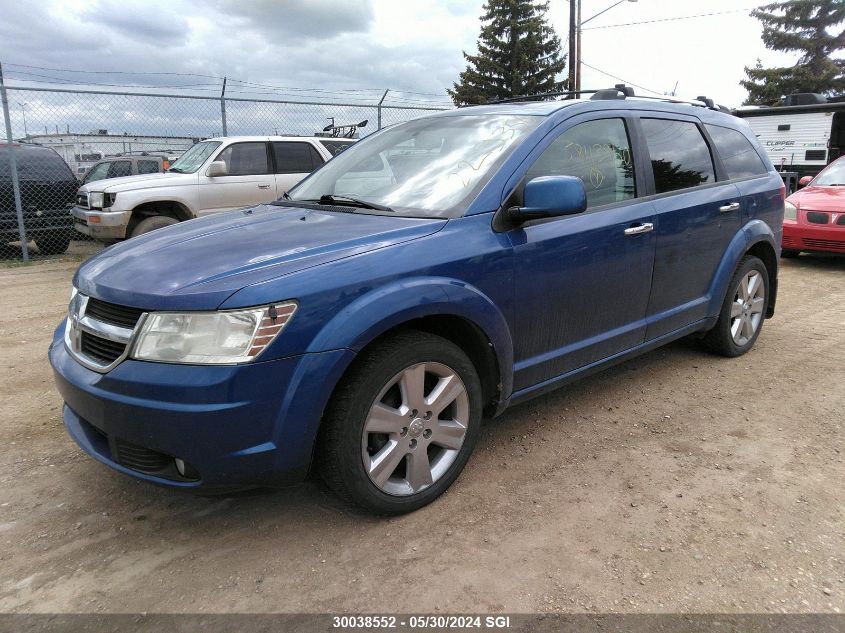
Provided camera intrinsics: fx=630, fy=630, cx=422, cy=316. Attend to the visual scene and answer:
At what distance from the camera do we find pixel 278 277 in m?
2.28

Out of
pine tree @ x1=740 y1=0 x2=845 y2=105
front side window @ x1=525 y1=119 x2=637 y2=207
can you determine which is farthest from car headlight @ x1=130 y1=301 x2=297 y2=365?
pine tree @ x1=740 y1=0 x2=845 y2=105

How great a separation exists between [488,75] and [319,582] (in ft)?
118

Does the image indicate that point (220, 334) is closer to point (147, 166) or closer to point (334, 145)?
point (334, 145)

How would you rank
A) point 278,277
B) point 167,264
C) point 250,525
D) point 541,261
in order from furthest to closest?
point 541,261 < point 250,525 < point 167,264 < point 278,277

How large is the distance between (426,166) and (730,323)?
2681 mm

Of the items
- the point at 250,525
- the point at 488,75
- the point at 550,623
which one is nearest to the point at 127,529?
the point at 250,525

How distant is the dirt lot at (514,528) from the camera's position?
2232 millimetres

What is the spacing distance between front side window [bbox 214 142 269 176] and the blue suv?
550cm

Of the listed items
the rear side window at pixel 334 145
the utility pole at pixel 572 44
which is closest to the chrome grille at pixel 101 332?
the rear side window at pixel 334 145

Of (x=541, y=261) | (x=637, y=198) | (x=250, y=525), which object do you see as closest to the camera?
(x=250, y=525)

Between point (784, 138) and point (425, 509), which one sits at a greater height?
point (784, 138)

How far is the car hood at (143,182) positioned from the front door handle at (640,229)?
Result: 265 inches

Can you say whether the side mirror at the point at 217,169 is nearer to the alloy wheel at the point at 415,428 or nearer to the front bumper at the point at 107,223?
the front bumper at the point at 107,223

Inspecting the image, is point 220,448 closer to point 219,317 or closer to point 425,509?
point 219,317
